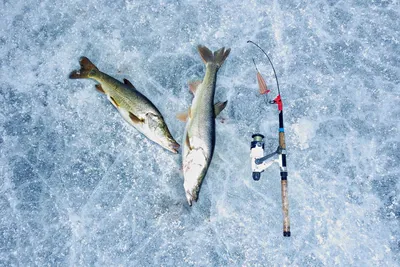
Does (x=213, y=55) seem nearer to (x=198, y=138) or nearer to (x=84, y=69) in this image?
(x=198, y=138)

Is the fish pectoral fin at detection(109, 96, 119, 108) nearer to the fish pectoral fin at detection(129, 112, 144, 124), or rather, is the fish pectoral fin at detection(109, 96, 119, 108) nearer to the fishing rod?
the fish pectoral fin at detection(129, 112, 144, 124)

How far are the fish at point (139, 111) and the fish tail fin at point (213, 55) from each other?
0.87m

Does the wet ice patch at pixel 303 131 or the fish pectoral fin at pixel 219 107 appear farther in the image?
the wet ice patch at pixel 303 131

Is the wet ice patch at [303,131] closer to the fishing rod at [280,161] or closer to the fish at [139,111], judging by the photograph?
the fishing rod at [280,161]

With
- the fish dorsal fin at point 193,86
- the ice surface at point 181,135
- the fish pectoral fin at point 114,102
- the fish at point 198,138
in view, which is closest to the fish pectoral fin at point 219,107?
the fish at point 198,138

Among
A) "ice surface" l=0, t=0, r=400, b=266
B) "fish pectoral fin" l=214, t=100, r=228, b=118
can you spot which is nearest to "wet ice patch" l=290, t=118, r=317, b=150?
"ice surface" l=0, t=0, r=400, b=266

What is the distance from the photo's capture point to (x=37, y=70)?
488 cm

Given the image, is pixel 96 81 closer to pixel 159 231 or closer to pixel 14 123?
pixel 14 123

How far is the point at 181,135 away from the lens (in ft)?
15.5

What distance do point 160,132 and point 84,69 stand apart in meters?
1.24

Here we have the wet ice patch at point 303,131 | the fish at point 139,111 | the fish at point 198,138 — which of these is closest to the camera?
the fish at point 198,138

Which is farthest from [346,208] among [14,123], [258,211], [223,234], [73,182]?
[14,123]

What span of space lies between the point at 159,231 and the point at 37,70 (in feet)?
7.92

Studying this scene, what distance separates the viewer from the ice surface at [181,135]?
448 cm
